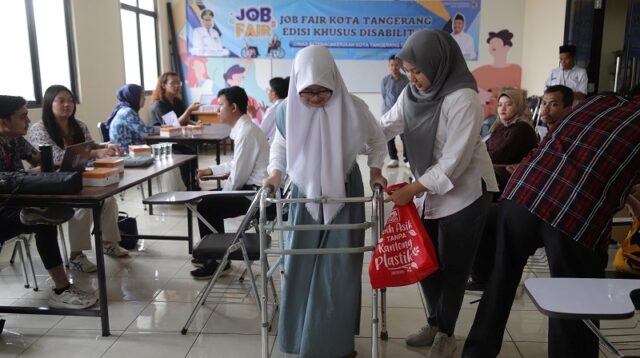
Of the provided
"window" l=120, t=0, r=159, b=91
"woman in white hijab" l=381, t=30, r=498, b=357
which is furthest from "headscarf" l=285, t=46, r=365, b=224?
"window" l=120, t=0, r=159, b=91

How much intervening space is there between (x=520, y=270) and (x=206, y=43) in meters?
7.06

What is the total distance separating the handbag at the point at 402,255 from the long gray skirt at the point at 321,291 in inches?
6.8

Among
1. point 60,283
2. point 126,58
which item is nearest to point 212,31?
point 126,58

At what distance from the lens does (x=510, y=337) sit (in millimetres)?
2383

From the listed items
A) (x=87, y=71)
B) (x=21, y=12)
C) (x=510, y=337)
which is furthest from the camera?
(x=87, y=71)

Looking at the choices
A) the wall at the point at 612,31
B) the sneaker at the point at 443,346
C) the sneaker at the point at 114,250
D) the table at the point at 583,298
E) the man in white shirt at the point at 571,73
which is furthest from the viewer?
the wall at the point at 612,31

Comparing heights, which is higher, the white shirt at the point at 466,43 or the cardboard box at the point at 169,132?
the white shirt at the point at 466,43

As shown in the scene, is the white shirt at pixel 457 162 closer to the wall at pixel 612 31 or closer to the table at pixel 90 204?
the table at pixel 90 204

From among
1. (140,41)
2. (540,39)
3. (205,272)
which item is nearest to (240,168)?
(205,272)

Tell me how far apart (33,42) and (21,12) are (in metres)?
0.28

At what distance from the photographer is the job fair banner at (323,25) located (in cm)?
777

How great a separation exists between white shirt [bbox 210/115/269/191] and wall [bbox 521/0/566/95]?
4.94 meters

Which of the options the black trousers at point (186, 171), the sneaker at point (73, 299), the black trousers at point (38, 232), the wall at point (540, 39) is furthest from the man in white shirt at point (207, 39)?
the sneaker at point (73, 299)

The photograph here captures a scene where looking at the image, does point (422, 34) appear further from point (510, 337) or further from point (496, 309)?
point (510, 337)
